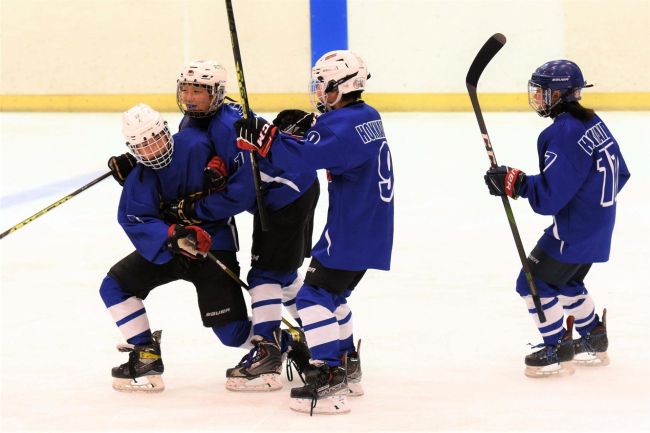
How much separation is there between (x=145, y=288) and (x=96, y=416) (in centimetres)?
43

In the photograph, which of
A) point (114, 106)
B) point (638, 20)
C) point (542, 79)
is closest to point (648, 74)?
point (638, 20)

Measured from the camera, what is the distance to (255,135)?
3002mm

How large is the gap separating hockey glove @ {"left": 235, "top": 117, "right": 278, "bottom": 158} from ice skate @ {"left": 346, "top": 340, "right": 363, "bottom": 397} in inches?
28.7

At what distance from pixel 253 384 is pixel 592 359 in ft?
3.61

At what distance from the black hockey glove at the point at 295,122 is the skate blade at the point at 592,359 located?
45.1 inches

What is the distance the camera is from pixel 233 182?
3.29 m

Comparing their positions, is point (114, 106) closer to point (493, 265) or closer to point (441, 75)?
point (441, 75)

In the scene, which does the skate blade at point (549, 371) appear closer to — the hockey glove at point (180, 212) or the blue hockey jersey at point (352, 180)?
the blue hockey jersey at point (352, 180)

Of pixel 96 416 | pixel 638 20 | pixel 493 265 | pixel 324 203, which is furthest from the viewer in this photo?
pixel 638 20

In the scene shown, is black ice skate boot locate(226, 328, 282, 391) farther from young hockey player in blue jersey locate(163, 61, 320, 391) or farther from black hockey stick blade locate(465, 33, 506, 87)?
black hockey stick blade locate(465, 33, 506, 87)

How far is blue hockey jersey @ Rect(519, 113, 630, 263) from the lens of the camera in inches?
128

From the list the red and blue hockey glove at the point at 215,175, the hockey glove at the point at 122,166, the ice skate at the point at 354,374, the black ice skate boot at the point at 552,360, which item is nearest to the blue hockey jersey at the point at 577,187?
the black ice skate boot at the point at 552,360

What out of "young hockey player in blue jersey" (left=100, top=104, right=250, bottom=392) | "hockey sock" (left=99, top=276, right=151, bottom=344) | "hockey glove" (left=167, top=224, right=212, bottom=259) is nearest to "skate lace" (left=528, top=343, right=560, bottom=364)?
"young hockey player in blue jersey" (left=100, top=104, right=250, bottom=392)

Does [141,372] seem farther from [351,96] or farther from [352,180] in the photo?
[351,96]
